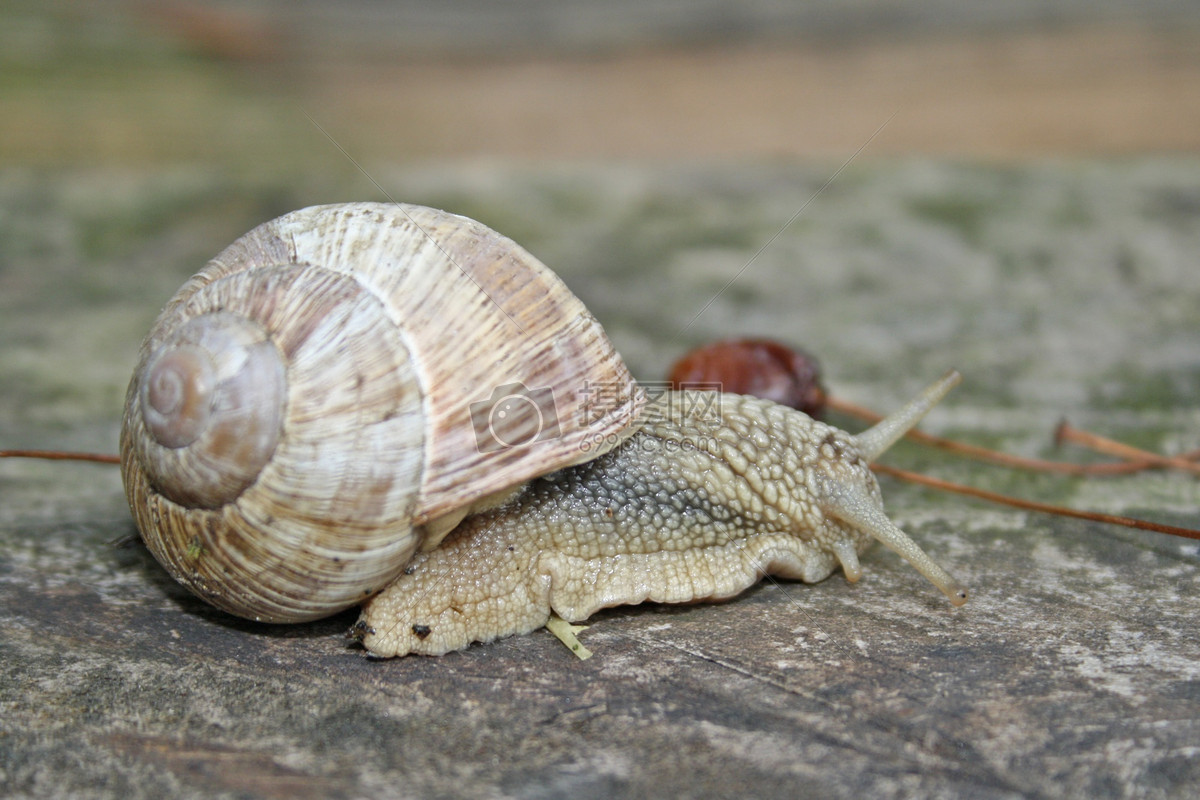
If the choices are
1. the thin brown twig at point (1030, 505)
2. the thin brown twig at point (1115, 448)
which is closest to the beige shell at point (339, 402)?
the thin brown twig at point (1030, 505)

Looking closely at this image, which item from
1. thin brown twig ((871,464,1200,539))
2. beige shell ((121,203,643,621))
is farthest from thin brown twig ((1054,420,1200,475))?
beige shell ((121,203,643,621))

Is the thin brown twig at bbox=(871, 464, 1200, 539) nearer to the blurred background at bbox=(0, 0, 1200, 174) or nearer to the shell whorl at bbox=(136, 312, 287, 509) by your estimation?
the shell whorl at bbox=(136, 312, 287, 509)

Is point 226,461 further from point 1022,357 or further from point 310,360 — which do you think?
point 1022,357

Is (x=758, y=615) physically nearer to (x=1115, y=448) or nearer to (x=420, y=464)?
(x=420, y=464)

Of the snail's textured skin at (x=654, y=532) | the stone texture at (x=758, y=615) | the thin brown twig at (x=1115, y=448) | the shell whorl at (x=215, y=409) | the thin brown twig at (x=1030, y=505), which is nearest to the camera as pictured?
the stone texture at (x=758, y=615)

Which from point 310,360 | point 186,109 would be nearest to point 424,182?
point 186,109


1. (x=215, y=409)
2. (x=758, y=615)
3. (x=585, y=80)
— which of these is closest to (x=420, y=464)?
(x=215, y=409)

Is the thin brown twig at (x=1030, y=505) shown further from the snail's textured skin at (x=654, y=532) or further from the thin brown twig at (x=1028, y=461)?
the snail's textured skin at (x=654, y=532)
